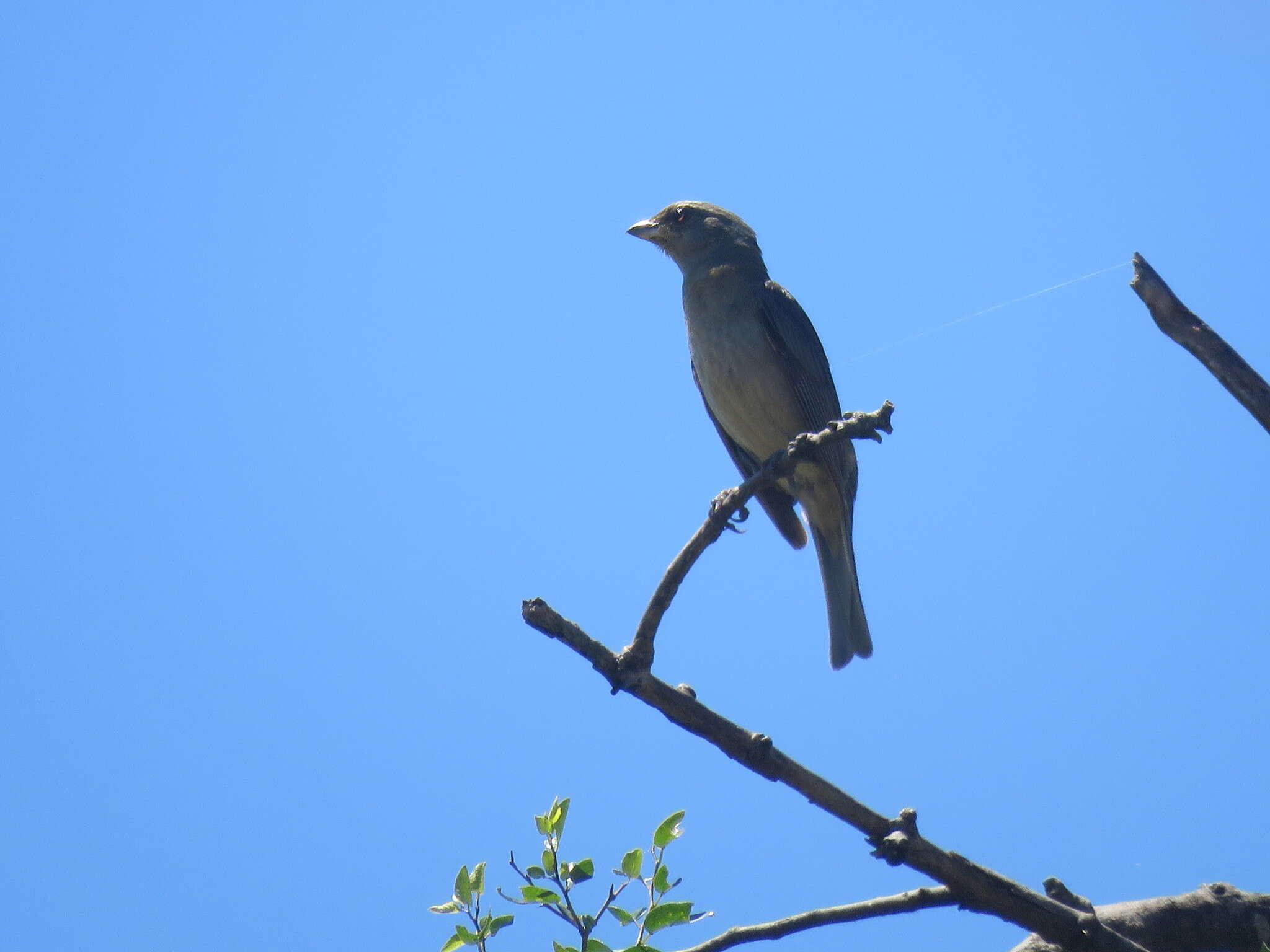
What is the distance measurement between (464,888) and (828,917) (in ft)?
3.16

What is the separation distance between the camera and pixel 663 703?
2887 mm

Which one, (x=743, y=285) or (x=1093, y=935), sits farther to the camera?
(x=743, y=285)

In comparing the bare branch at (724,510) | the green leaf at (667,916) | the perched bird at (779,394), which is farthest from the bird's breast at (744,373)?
the green leaf at (667,916)

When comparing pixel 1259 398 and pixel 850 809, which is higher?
pixel 1259 398

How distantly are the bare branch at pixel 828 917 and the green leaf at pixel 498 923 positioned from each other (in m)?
0.48

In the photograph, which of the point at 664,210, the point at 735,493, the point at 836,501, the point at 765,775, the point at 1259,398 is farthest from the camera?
the point at 664,210

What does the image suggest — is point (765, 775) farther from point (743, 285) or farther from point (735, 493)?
point (743, 285)

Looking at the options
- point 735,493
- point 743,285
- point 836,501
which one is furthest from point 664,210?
point 735,493

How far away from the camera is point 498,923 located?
2.96m

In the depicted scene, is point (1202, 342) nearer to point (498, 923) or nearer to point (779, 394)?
point (498, 923)

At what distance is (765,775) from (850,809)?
0.22m

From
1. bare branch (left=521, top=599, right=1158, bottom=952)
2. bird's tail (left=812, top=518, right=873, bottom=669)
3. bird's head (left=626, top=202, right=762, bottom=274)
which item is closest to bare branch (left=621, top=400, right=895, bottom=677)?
bare branch (left=521, top=599, right=1158, bottom=952)

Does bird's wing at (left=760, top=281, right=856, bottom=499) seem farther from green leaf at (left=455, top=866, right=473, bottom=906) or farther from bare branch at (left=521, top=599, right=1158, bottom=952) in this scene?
green leaf at (left=455, top=866, right=473, bottom=906)

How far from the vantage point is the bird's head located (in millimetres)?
6250
